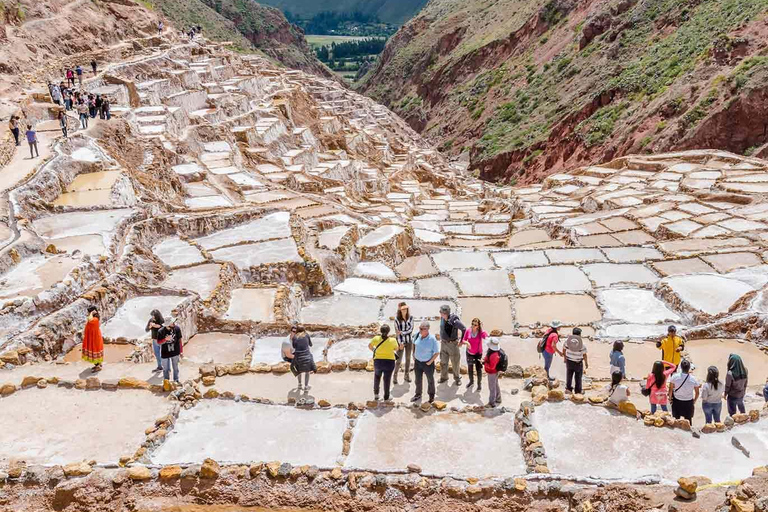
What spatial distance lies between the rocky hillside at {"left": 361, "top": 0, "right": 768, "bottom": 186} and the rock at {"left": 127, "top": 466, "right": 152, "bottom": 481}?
33862 millimetres

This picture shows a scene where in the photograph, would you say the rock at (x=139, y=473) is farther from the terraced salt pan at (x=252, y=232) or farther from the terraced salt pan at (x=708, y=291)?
the terraced salt pan at (x=708, y=291)

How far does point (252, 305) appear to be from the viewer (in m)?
13.3

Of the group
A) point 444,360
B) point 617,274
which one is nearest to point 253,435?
point 444,360

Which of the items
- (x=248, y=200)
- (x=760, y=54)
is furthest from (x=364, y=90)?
(x=248, y=200)

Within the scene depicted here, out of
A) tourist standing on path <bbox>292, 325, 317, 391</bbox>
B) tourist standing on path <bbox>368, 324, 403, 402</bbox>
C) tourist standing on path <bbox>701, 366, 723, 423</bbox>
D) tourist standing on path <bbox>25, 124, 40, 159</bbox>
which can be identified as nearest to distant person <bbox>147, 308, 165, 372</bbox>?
tourist standing on path <bbox>292, 325, 317, 391</bbox>

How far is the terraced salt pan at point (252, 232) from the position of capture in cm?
1652

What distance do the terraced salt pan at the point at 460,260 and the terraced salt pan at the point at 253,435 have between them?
10.3 metres

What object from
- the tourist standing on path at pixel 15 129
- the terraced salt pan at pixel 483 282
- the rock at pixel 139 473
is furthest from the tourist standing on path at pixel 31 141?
the rock at pixel 139 473

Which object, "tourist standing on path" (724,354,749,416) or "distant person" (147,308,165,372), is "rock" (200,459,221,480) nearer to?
"distant person" (147,308,165,372)

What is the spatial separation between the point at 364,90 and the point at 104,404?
10445 centimetres

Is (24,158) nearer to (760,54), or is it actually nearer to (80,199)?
(80,199)

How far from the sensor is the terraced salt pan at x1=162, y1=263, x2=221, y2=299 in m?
Result: 13.3

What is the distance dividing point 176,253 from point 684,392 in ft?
40.5

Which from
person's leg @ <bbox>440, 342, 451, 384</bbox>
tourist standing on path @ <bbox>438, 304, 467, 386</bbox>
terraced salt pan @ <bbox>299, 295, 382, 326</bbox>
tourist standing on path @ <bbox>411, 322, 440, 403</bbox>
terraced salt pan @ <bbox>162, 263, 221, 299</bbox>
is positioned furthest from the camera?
terraced salt pan @ <bbox>299, 295, 382, 326</bbox>
